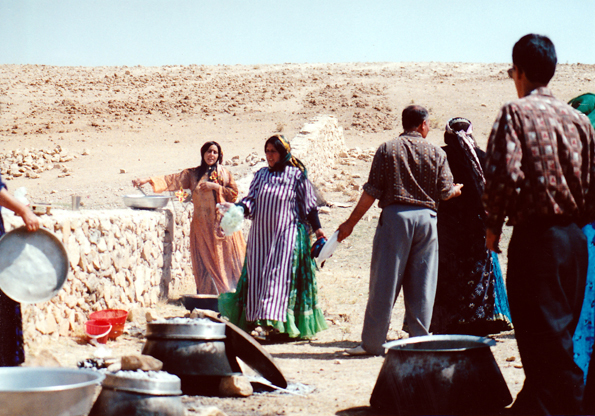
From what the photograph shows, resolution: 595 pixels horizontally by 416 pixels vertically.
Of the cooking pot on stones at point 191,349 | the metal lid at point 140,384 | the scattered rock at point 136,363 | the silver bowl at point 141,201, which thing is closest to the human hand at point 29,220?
the cooking pot on stones at point 191,349

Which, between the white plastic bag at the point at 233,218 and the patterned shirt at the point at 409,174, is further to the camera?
the white plastic bag at the point at 233,218

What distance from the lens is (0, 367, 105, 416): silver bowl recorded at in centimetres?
278

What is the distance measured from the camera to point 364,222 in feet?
43.7

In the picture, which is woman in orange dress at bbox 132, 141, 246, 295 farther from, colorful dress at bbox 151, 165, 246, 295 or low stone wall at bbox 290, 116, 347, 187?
low stone wall at bbox 290, 116, 347, 187

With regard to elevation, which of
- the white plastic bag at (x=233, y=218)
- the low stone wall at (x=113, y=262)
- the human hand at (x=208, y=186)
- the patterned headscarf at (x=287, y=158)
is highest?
the patterned headscarf at (x=287, y=158)

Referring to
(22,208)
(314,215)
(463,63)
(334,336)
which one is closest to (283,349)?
Answer: (334,336)

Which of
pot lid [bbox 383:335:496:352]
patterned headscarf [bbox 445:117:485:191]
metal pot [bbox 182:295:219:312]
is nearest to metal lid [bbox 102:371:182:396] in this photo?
pot lid [bbox 383:335:496:352]

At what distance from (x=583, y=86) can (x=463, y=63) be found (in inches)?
554

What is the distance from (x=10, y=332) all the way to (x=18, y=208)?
29.1 inches

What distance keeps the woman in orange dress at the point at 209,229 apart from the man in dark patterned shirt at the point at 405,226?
10.2ft

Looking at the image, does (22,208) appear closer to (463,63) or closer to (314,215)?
(314,215)

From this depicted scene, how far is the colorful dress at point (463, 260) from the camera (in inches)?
223

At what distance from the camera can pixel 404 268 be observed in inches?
197

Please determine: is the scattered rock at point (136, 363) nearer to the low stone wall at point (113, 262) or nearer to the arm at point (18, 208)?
the arm at point (18, 208)
